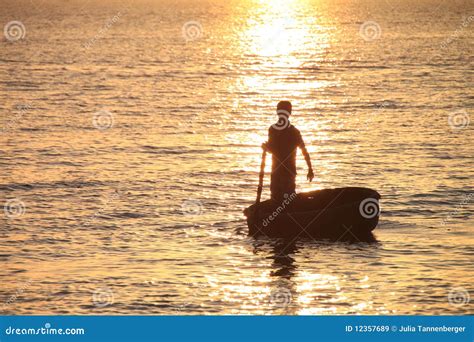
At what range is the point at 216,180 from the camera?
1139 inches

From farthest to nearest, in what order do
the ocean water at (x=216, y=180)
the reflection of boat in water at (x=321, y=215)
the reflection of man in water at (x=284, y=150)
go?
the reflection of boat in water at (x=321, y=215), the reflection of man in water at (x=284, y=150), the ocean water at (x=216, y=180)

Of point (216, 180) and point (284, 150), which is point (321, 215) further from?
point (216, 180)

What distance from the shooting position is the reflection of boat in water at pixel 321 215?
21094mm

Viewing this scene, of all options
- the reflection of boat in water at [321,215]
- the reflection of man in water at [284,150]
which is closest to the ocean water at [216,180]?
the reflection of boat in water at [321,215]

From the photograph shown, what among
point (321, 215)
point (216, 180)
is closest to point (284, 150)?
point (321, 215)

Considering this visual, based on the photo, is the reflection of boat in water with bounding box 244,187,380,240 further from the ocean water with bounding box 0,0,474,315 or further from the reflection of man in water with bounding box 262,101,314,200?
the reflection of man in water with bounding box 262,101,314,200

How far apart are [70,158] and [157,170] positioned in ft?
11.5

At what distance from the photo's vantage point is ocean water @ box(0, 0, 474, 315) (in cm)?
1838

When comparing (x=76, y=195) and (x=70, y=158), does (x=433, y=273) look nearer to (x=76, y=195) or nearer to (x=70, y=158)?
(x=76, y=195)

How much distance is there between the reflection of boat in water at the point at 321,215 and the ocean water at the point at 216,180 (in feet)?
1.03

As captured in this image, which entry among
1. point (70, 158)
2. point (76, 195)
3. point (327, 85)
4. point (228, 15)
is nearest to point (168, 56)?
point (327, 85)

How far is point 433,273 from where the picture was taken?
19234 mm

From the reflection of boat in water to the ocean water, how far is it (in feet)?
1.03

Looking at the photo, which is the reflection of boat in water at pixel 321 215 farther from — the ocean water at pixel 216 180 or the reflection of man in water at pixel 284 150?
the reflection of man in water at pixel 284 150
